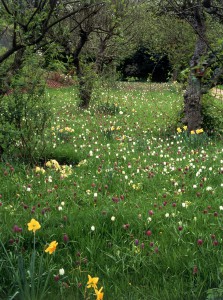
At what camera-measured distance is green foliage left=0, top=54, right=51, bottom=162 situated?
597 centimetres

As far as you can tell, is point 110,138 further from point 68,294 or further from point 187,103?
point 68,294

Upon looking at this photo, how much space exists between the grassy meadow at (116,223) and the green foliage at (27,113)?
1.04 ft

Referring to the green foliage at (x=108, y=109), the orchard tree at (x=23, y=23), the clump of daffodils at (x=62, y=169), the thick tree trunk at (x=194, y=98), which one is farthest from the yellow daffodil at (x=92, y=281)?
the green foliage at (x=108, y=109)

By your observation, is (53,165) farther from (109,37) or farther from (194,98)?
(109,37)

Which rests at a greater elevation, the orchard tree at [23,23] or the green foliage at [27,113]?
the orchard tree at [23,23]

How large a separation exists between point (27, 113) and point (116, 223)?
10.2ft

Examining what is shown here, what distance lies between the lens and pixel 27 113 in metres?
6.29

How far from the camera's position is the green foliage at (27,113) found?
19.6ft

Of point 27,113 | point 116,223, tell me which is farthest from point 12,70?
point 116,223

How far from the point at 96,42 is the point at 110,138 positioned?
12.0 meters

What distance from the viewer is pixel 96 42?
18984 mm

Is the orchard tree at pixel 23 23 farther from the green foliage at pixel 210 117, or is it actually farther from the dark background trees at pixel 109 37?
the green foliage at pixel 210 117

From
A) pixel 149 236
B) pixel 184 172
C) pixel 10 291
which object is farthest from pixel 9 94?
pixel 10 291

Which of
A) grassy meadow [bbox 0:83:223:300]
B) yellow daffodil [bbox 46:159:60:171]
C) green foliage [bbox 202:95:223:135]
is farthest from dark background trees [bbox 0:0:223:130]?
grassy meadow [bbox 0:83:223:300]
